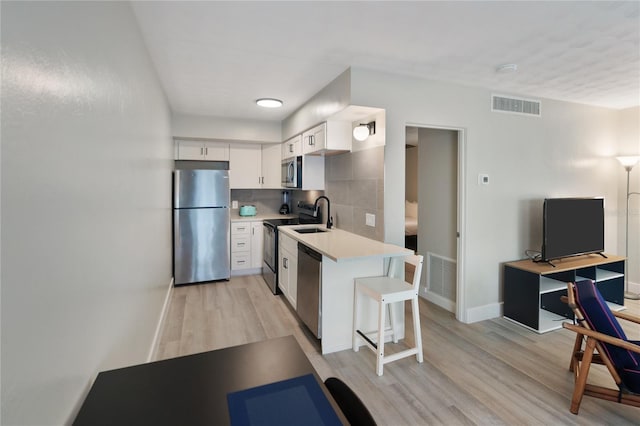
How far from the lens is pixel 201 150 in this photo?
201 inches

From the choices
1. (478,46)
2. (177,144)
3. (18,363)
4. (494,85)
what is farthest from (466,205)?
(177,144)

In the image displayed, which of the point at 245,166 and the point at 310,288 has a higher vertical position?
the point at 245,166

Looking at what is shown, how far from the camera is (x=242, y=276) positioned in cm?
512

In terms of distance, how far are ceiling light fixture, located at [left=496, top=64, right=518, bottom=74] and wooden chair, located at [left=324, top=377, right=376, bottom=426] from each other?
2.95m

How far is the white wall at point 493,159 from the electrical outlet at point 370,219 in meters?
0.18

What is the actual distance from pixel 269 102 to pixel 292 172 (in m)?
0.99

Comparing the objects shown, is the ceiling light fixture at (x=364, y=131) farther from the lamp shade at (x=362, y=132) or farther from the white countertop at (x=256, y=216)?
the white countertop at (x=256, y=216)

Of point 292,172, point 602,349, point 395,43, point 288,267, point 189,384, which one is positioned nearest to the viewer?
point 189,384

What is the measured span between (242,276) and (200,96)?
277cm

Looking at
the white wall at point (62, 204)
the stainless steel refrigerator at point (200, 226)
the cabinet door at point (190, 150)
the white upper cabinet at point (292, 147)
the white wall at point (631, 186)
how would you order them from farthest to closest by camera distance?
the cabinet door at point (190, 150) → the stainless steel refrigerator at point (200, 226) → the white upper cabinet at point (292, 147) → the white wall at point (631, 186) → the white wall at point (62, 204)

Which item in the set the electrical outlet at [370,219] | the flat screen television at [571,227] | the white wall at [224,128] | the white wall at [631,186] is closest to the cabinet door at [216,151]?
the white wall at [224,128]

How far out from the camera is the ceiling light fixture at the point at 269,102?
3.80 m

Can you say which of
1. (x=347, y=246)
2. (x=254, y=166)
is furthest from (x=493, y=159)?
(x=254, y=166)

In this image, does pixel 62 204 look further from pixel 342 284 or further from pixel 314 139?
pixel 314 139
